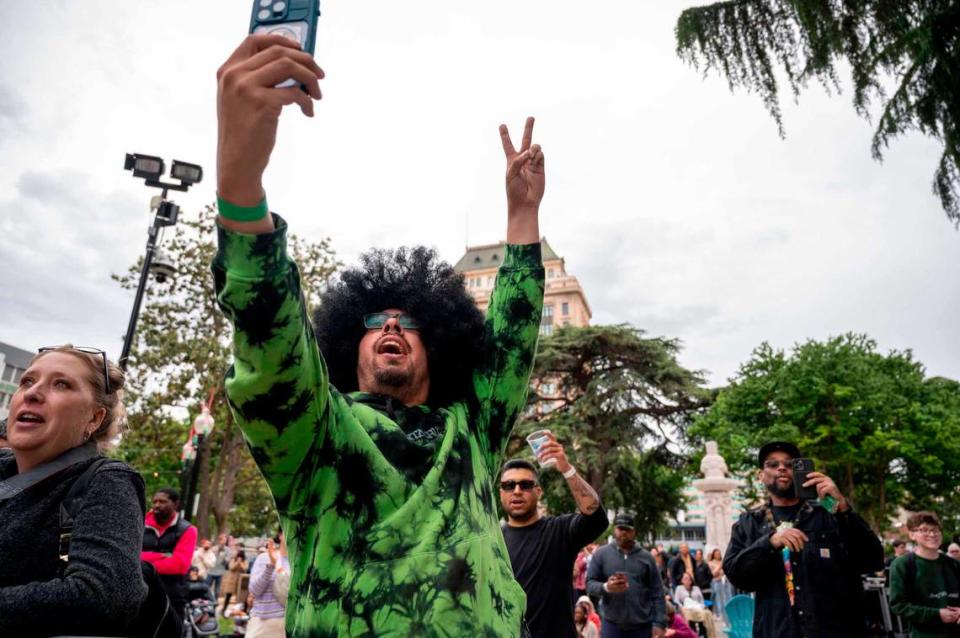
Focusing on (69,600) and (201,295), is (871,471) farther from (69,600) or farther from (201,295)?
(69,600)

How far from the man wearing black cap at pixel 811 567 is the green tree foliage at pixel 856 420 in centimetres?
2069

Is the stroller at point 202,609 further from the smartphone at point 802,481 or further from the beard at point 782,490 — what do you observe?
the smartphone at point 802,481

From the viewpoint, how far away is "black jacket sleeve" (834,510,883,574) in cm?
405

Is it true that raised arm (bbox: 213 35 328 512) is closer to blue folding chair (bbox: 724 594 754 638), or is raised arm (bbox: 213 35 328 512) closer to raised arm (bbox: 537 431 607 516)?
raised arm (bbox: 537 431 607 516)

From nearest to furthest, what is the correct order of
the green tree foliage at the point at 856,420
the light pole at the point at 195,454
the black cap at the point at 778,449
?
the black cap at the point at 778,449
the light pole at the point at 195,454
the green tree foliage at the point at 856,420

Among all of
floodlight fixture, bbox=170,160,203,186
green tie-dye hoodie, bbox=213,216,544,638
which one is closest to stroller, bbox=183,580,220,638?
floodlight fixture, bbox=170,160,203,186

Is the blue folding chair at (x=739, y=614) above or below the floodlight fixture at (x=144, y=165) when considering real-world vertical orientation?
below

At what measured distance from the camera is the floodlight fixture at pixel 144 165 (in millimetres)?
8953

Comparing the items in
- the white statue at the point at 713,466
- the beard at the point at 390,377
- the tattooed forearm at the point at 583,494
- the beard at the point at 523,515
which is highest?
the white statue at the point at 713,466

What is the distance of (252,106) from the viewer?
106 centimetres

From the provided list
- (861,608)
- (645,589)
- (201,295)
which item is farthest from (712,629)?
(201,295)

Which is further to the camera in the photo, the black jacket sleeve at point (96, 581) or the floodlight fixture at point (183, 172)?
the floodlight fixture at point (183, 172)

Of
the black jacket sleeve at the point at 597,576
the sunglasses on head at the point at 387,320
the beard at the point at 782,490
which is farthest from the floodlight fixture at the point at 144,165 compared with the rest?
the beard at the point at 782,490

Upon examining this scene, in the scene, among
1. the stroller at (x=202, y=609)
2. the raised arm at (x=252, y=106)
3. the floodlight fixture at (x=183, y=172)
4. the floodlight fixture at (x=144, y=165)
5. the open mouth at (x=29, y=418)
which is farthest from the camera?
the floodlight fixture at (x=183, y=172)
